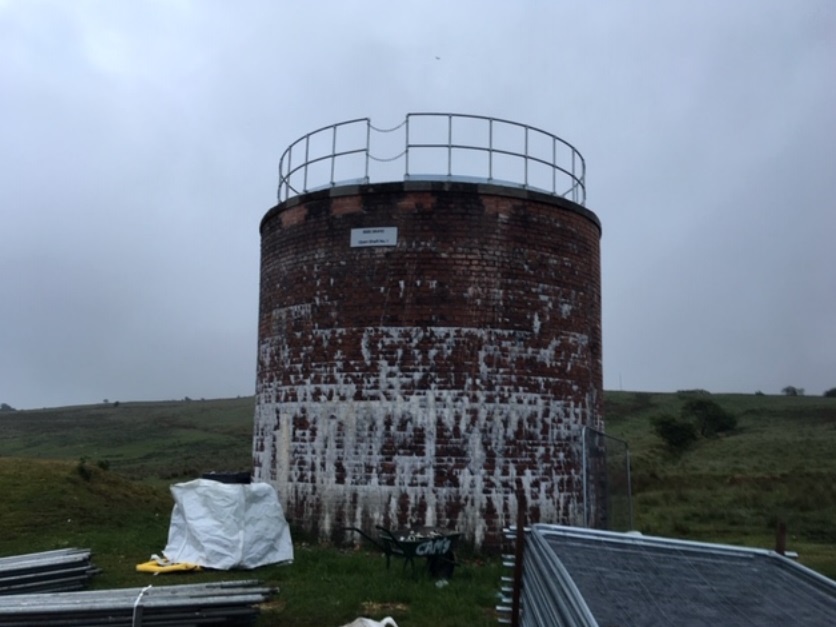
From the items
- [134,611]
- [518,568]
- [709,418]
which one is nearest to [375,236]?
[134,611]

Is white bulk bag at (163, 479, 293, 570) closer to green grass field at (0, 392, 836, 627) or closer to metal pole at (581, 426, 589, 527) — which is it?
green grass field at (0, 392, 836, 627)

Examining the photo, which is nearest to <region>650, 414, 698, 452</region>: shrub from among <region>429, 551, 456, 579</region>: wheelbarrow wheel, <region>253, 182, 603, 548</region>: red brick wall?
<region>253, 182, 603, 548</region>: red brick wall

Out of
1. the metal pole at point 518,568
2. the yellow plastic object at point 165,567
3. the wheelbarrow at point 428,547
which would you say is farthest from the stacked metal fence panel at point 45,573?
the metal pole at point 518,568

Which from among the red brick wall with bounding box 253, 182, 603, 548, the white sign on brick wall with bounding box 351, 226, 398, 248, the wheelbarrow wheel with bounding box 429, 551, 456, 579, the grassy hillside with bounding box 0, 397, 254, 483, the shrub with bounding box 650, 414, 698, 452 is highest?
the white sign on brick wall with bounding box 351, 226, 398, 248

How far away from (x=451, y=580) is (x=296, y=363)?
472 cm

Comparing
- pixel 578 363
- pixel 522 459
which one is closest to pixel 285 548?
pixel 522 459

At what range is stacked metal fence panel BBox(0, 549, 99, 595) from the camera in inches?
385

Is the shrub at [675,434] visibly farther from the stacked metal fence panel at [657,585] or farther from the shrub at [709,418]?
the stacked metal fence panel at [657,585]

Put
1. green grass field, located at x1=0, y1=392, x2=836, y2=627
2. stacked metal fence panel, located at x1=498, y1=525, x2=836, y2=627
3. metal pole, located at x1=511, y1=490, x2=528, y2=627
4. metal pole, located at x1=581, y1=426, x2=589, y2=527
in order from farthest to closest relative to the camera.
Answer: metal pole, located at x1=581, y1=426, x2=589, y2=527 < green grass field, located at x1=0, y1=392, x2=836, y2=627 < metal pole, located at x1=511, y1=490, x2=528, y2=627 < stacked metal fence panel, located at x1=498, y1=525, x2=836, y2=627

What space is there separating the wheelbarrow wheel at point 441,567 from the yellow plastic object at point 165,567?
391 centimetres

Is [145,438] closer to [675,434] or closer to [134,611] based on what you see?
[675,434]

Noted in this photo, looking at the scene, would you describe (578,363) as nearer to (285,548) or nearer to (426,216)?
(426,216)

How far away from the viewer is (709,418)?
4853 cm

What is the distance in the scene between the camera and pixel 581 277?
521 inches
